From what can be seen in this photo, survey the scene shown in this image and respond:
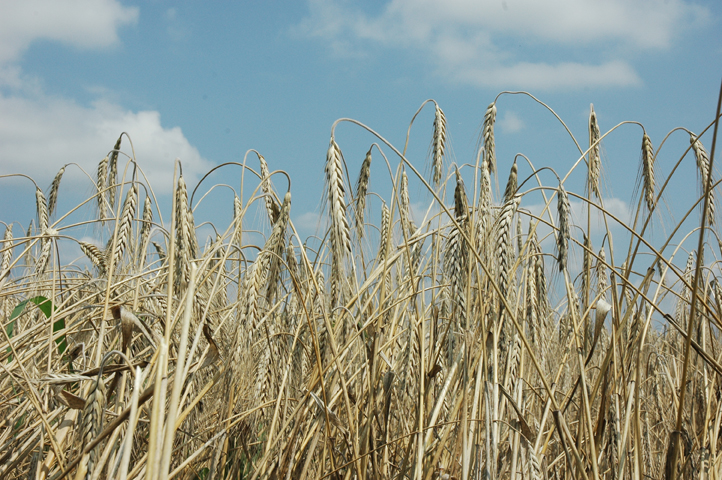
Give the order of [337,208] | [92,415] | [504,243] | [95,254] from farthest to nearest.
A: [95,254], [504,243], [337,208], [92,415]

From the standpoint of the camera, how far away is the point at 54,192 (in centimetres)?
378

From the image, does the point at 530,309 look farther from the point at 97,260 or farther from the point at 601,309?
the point at 97,260

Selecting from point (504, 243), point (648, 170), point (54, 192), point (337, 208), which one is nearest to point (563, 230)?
point (504, 243)

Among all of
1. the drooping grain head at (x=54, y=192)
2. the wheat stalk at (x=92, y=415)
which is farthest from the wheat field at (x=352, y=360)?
the drooping grain head at (x=54, y=192)

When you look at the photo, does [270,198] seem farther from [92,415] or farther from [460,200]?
[92,415]

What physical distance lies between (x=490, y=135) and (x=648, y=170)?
677 mm

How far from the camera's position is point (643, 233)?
5.61ft

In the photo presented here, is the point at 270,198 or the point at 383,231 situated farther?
the point at 383,231

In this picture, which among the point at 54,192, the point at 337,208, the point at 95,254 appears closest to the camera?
the point at 337,208

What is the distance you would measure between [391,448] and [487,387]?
0.77 metres

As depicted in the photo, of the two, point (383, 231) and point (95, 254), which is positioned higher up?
point (383, 231)

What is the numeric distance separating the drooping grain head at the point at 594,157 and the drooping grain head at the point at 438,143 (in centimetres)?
58

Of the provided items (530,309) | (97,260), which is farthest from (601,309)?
(97,260)

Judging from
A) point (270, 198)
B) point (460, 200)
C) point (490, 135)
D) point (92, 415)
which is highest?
point (490, 135)
